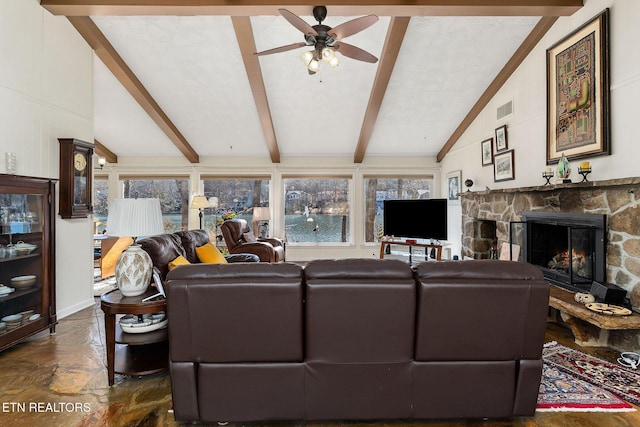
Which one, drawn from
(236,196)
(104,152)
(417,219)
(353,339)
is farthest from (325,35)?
(104,152)

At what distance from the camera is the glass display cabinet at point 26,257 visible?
2.80m

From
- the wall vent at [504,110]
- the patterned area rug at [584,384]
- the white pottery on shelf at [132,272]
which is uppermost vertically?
the wall vent at [504,110]

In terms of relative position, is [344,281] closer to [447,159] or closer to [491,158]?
[491,158]

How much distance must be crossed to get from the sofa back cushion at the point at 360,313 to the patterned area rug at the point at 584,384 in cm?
108

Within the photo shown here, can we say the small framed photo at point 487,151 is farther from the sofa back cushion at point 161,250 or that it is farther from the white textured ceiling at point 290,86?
the sofa back cushion at point 161,250

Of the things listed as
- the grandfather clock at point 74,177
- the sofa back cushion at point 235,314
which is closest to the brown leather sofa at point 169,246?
the grandfather clock at point 74,177

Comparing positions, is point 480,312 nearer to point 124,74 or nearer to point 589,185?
point 589,185

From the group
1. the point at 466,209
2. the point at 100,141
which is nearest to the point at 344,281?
the point at 466,209

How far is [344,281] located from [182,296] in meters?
0.85

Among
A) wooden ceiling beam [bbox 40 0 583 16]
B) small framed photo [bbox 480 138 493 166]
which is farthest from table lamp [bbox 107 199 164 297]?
small framed photo [bbox 480 138 493 166]

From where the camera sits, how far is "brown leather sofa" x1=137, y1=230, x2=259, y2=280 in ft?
9.91

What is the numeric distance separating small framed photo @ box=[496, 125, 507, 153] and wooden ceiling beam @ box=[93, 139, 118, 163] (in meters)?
7.19

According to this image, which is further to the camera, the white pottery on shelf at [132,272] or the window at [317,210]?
the window at [317,210]

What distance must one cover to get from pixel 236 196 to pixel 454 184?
14.9 ft
